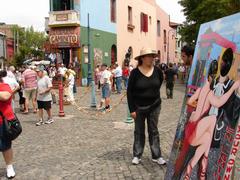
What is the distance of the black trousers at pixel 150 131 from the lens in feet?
19.1

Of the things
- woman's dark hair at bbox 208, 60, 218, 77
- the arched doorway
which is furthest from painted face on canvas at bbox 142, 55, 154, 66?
the arched doorway

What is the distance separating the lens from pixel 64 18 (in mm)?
26375

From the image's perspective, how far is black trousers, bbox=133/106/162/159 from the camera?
19.1 feet

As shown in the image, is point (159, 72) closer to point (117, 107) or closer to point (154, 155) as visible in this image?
point (154, 155)

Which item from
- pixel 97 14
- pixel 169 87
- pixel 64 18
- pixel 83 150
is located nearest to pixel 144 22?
pixel 97 14

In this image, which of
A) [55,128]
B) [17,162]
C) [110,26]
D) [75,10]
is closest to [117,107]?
[55,128]

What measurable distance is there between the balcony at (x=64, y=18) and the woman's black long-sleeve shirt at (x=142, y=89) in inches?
827

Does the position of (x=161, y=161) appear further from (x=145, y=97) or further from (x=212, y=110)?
(x=212, y=110)

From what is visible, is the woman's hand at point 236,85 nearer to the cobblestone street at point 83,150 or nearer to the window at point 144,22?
the cobblestone street at point 83,150

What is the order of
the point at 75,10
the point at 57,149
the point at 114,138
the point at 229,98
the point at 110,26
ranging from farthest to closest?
the point at 110,26
the point at 75,10
the point at 114,138
the point at 57,149
the point at 229,98

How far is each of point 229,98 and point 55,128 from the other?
753 centimetres

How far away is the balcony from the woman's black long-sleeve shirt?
21.0 meters

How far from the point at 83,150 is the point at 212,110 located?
14.9ft

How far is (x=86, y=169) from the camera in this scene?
5.85m
